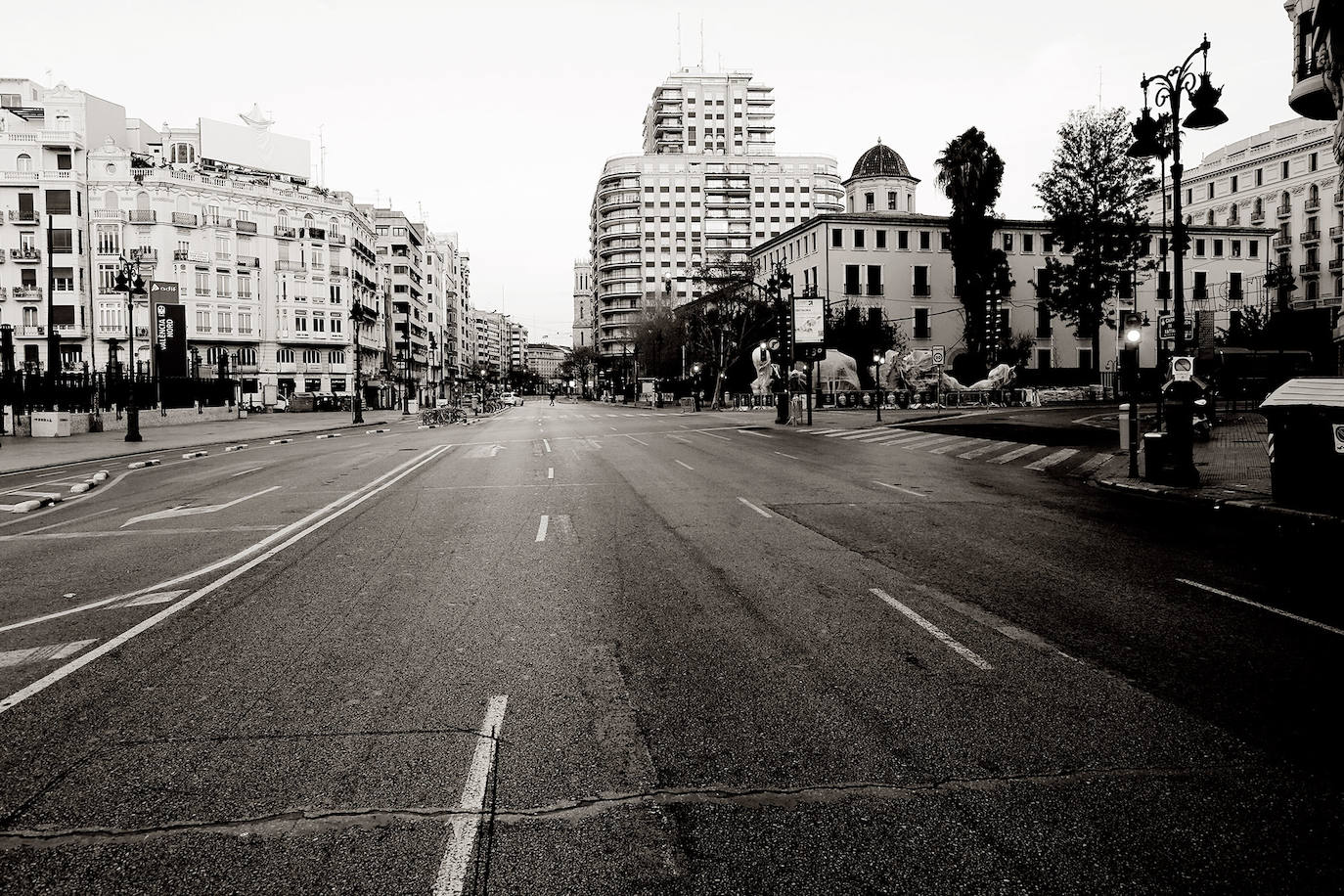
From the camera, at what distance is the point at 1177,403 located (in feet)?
50.6

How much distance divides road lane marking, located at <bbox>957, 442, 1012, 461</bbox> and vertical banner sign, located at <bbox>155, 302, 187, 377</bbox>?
33.3 m

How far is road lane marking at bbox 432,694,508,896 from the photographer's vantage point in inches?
127

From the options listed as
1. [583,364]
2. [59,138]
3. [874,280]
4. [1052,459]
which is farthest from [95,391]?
[583,364]

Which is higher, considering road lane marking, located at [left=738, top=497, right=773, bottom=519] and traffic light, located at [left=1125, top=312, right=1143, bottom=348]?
traffic light, located at [left=1125, top=312, right=1143, bottom=348]

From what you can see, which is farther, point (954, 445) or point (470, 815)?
point (954, 445)

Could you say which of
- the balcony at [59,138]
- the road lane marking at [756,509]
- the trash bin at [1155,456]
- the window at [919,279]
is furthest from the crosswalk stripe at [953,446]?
the balcony at [59,138]

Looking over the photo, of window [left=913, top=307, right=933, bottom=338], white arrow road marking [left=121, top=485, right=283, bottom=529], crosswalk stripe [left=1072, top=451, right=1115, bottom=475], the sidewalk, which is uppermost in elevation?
window [left=913, top=307, right=933, bottom=338]

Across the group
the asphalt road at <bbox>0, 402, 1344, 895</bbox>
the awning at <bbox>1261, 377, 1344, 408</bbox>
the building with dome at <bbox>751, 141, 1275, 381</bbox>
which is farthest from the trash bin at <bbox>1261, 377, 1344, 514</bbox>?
the building with dome at <bbox>751, 141, 1275, 381</bbox>

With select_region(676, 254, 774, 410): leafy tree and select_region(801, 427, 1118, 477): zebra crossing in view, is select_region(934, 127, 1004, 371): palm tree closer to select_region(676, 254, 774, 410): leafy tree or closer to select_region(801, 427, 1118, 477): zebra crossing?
select_region(676, 254, 774, 410): leafy tree

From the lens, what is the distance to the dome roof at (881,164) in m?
83.4

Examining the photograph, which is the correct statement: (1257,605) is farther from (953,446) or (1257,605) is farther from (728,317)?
(728,317)

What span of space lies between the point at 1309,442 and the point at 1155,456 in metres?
3.93

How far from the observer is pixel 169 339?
41.3 metres

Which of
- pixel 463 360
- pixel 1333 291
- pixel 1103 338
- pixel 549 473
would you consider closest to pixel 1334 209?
pixel 1333 291
